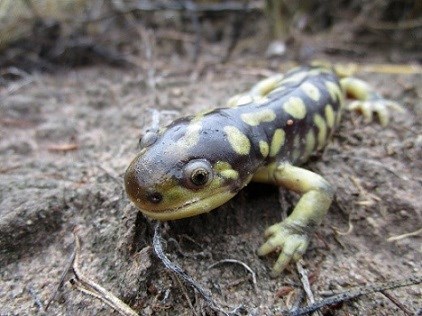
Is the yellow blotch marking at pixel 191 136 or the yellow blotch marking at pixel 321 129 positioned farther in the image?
the yellow blotch marking at pixel 321 129

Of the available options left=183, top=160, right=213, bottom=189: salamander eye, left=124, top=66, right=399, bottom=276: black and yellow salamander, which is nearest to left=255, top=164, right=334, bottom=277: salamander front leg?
left=124, top=66, right=399, bottom=276: black and yellow salamander

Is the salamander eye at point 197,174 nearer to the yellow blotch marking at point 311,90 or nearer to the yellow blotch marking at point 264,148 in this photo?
the yellow blotch marking at point 264,148

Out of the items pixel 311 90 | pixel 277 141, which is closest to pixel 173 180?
pixel 277 141

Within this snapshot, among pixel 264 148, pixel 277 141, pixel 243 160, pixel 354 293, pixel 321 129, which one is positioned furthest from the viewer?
pixel 321 129

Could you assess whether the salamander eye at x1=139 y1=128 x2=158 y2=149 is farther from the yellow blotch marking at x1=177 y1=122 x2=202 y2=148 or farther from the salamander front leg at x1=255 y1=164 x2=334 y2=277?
the salamander front leg at x1=255 y1=164 x2=334 y2=277

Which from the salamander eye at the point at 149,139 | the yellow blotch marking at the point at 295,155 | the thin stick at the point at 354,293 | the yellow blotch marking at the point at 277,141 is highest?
the salamander eye at the point at 149,139

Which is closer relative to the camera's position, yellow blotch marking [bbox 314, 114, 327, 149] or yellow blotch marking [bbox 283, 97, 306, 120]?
yellow blotch marking [bbox 283, 97, 306, 120]

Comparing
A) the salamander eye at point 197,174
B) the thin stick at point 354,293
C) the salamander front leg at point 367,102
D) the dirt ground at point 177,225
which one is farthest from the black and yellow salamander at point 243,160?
the salamander front leg at point 367,102

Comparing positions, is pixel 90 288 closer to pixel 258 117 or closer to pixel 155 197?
pixel 155 197
